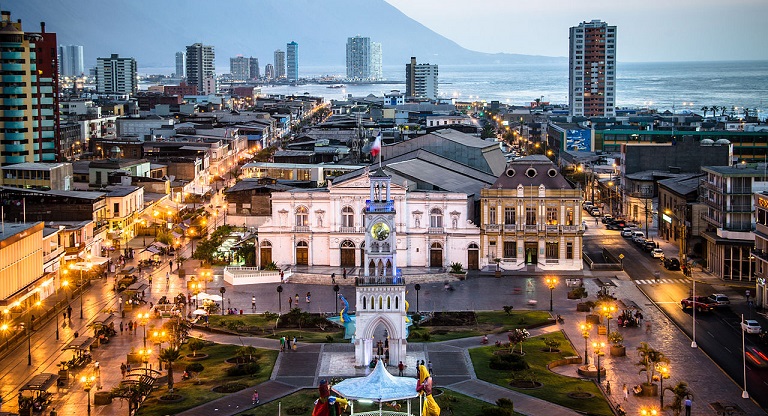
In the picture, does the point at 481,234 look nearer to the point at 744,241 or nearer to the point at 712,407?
the point at 744,241

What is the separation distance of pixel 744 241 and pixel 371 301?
94.8ft

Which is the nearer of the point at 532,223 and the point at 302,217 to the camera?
the point at 532,223

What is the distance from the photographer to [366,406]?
137 feet

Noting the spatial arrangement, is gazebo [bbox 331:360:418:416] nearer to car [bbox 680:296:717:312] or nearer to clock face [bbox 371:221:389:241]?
clock face [bbox 371:221:389:241]

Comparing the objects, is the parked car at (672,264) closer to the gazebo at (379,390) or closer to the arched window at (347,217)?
the arched window at (347,217)

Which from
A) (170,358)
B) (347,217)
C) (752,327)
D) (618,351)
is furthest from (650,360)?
(347,217)

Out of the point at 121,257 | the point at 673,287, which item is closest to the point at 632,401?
the point at 673,287

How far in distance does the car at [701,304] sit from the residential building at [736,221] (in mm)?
7151

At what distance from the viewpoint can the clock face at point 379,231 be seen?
46438 millimetres

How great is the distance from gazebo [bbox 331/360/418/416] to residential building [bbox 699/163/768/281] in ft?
110

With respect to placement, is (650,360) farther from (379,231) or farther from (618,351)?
(379,231)

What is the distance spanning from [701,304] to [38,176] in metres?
55.1

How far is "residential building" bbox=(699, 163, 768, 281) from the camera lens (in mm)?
65812

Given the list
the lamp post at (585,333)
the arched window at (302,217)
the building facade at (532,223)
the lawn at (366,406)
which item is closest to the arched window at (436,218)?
the building facade at (532,223)
